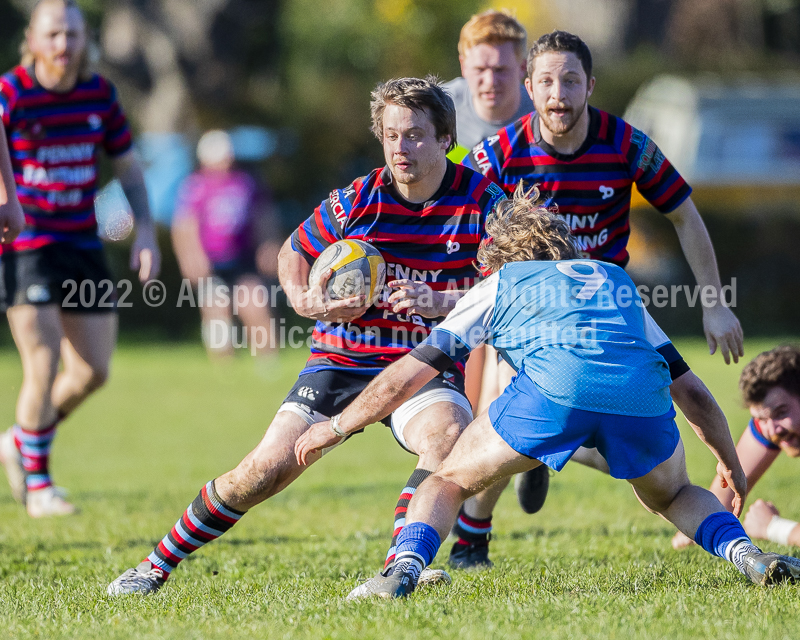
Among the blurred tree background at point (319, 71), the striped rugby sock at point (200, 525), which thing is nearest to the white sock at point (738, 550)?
the striped rugby sock at point (200, 525)

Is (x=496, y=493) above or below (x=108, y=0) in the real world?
below

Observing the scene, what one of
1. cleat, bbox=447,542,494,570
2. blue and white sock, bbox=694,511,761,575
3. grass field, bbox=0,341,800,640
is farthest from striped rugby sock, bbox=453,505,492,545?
blue and white sock, bbox=694,511,761,575

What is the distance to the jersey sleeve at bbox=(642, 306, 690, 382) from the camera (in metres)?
3.61

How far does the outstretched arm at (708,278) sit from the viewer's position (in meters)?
4.37

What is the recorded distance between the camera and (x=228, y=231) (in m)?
13.6

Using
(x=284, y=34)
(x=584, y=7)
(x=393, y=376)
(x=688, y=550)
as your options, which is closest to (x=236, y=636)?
(x=393, y=376)

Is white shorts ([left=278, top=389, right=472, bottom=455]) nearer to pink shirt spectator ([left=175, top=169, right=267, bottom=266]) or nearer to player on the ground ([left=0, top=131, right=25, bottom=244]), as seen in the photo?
player on the ground ([left=0, top=131, right=25, bottom=244])

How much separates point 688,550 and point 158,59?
20389 millimetres

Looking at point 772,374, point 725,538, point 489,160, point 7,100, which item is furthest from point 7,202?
point 772,374

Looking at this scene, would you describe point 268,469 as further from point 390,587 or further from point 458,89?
point 458,89

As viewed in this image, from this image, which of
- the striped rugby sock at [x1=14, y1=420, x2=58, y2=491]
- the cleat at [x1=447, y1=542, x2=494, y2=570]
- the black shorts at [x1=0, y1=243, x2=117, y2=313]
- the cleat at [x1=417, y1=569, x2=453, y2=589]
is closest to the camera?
the cleat at [x1=417, y1=569, x2=453, y2=589]

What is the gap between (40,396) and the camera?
6.04 meters

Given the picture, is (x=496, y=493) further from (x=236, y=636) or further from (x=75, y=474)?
(x=75, y=474)

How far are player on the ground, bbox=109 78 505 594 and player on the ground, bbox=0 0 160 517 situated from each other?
6.47ft
